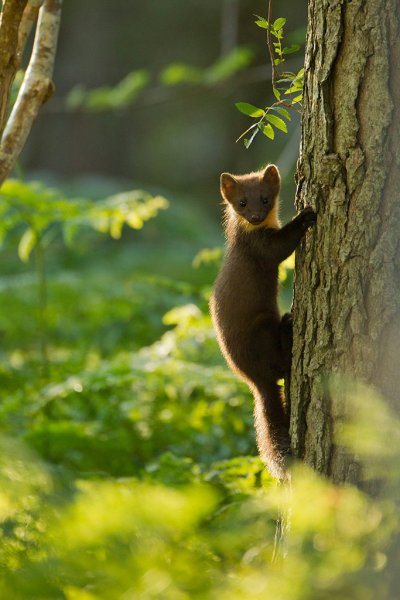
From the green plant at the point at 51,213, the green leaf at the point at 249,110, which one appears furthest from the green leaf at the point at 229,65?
the green leaf at the point at 249,110

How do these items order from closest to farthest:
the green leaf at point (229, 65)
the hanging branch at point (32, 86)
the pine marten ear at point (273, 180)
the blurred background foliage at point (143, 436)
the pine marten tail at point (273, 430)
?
the blurred background foliage at point (143, 436) < the pine marten tail at point (273, 430) < the hanging branch at point (32, 86) < the pine marten ear at point (273, 180) < the green leaf at point (229, 65)

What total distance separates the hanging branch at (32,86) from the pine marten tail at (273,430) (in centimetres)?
179

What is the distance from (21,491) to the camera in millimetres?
2199

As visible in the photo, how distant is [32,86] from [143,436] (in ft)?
9.68

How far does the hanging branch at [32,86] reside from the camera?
4488 mm

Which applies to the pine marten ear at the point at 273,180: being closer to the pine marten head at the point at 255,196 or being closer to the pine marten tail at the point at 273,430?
the pine marten head at the point at 255,196

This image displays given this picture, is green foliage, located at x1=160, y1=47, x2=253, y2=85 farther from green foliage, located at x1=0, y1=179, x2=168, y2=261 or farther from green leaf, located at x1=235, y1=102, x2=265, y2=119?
green leaf, located at x1=235, y1=102, x2=265, y2=119

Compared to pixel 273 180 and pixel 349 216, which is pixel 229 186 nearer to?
pixel 273 180

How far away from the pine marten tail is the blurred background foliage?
0.20 meters

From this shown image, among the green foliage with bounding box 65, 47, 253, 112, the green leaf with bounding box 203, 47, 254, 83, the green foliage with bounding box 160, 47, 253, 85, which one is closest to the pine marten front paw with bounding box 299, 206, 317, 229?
the green foliage with bounding box 65, 47, 253, 112

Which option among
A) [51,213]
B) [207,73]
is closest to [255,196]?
[51,213]

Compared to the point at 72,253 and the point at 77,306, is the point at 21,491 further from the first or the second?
the point at 72,253

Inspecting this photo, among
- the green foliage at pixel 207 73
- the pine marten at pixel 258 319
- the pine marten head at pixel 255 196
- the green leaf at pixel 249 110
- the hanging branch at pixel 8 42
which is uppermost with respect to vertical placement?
the green foliage at pixel 207 73

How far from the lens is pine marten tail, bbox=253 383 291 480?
4.05m
